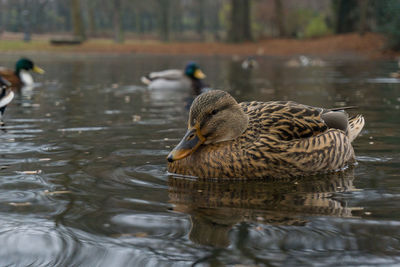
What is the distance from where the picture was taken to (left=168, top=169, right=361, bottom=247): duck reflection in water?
14.1ft

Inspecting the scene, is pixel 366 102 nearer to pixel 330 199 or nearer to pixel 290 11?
pixel 330 199

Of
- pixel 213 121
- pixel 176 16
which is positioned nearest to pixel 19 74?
pixel 213 121

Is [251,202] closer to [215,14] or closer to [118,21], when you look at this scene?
[118,21]

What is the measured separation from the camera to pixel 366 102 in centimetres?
1266

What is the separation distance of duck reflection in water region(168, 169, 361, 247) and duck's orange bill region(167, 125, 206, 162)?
0.89 feet

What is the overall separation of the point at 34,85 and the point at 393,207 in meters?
15.8

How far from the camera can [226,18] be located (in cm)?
6378

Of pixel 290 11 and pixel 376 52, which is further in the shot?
pixel 290 11

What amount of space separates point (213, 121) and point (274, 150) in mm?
618

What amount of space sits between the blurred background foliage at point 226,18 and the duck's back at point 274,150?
23.4m

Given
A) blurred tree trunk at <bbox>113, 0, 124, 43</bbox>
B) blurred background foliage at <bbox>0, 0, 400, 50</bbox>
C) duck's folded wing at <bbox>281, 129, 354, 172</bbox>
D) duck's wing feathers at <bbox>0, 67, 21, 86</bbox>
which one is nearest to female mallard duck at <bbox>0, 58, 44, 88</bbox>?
duck's wing feathers at <bbox>0, 67, 21, 86</bbox>

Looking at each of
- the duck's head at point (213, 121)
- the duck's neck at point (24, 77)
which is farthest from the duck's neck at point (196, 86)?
the duck's head at point (213, 121)

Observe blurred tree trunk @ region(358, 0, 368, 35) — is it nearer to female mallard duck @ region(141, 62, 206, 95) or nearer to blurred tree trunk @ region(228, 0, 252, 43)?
blurred tree trunk @ region(228, 0, 252, 43)

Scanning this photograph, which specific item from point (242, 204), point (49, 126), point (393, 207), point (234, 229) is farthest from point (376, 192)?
point (49, 126)
